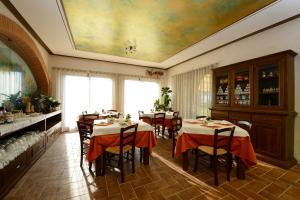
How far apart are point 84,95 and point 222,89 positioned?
4912 mm

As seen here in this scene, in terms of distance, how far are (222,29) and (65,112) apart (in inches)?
222

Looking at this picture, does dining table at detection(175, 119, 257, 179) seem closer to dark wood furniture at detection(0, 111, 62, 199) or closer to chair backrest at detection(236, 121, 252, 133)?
Result: chair backrest at detection(236, 121, 252, 133)

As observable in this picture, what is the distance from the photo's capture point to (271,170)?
2592 mm

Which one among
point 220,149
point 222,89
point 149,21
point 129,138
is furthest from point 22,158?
point 222,89

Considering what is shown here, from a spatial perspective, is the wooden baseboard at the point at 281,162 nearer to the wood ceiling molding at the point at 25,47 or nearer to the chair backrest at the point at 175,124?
the chair backrest at the point at 175,124

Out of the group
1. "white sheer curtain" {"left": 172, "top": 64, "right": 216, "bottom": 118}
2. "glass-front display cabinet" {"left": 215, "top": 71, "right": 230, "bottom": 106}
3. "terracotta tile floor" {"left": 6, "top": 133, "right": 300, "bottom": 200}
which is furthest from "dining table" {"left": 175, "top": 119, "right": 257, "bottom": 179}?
"white sheer curtain" {"left": 172, "top": 64, "right": 216, "bottom": 118}

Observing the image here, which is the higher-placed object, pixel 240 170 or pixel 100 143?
pixel 100 143

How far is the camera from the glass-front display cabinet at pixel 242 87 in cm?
340

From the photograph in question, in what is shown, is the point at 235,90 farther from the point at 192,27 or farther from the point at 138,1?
the point at 138,1

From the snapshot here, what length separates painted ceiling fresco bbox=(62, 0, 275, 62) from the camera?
2502mm

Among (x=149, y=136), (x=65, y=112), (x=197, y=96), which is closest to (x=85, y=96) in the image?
(x=65, y=112)

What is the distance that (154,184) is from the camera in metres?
2.16

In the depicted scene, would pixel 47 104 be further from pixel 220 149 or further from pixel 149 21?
pixel 220 149

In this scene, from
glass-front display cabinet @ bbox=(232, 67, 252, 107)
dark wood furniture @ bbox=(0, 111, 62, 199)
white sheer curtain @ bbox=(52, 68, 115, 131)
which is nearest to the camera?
dark wood furniture @ bbox=(0, 111, 62, 199)
